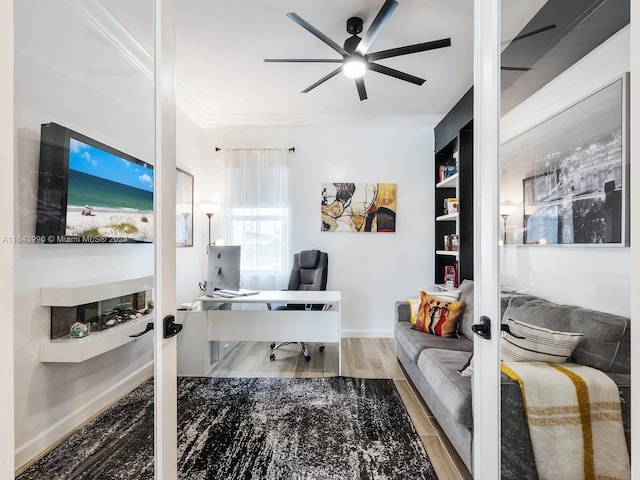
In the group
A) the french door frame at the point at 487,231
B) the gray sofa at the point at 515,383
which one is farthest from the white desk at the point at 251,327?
the french door frame at the point at 487,231

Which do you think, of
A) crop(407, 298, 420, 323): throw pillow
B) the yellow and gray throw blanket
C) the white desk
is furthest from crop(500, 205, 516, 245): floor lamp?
crop(407, 298, 420, 323): throw pillow

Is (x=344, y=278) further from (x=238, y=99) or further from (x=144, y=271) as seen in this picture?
(x=144, y=271)

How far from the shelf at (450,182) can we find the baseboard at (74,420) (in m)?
3.47

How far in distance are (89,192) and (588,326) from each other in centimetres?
145

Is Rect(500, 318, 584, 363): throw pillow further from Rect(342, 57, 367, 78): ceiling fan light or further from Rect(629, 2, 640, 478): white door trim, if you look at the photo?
Rect(342, 57, 367, 78): ceiling fan light

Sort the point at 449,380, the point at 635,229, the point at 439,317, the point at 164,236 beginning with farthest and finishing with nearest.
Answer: the point at 439,317 < the point at 449,380 < the point at 164,236 < the point at 635,229

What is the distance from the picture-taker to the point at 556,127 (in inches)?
36.9

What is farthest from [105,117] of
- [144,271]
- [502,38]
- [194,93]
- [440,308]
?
[194,93]

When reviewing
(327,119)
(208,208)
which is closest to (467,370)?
(208,208)

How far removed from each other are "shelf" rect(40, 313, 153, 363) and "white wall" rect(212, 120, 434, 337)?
10.6 feet

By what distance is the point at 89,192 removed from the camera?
0.99 meters

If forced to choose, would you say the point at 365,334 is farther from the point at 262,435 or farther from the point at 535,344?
the point at 535,344

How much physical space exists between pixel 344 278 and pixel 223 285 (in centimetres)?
172

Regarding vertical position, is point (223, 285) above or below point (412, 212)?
below
